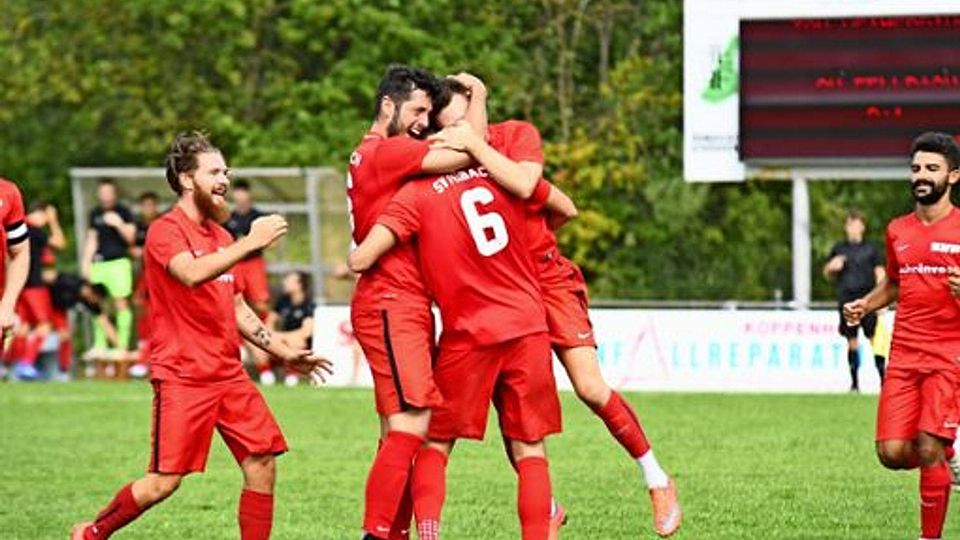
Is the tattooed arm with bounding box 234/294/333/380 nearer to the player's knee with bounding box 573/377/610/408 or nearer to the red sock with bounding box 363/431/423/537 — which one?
the red sock with bounding box 363/431/423/537

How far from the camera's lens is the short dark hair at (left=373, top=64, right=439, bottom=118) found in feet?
34.4

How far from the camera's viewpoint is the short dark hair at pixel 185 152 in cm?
1070

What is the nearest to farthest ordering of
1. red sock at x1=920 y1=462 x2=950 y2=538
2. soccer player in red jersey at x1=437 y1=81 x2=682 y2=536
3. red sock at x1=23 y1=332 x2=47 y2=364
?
soccer player in red jersey at x1=437 y1=81 x2=682 y2=536
red sock at x1=920 y1=462 x2=950 y2=538
red sock at x1=23 y1=332 x2=47 y2=364

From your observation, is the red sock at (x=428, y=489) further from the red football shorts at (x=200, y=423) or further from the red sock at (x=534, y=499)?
the red football shorts at (x=200, y=423)

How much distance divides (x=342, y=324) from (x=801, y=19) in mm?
5711

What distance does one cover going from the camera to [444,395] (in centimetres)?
1069

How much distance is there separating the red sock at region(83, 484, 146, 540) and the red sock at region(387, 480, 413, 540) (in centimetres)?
108

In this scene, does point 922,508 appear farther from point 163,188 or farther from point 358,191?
point 163,188

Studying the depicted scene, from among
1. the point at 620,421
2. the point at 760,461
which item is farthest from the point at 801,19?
the point at 620,421

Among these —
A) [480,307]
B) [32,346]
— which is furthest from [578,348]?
[32,346]

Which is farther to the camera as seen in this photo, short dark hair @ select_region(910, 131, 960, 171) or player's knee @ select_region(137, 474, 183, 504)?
short dark hair @ select_region(910, 131, 960, 171)

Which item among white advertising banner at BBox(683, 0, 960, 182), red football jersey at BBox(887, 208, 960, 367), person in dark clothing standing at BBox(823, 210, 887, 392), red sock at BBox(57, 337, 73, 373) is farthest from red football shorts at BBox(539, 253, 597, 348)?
red sock at BBox(57, 337, 73, 373)

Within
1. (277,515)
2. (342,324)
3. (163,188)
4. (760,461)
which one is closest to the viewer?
(277,515)

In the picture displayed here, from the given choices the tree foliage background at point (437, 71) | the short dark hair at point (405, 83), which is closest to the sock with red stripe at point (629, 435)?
the short dark hair at point (405, 83)
